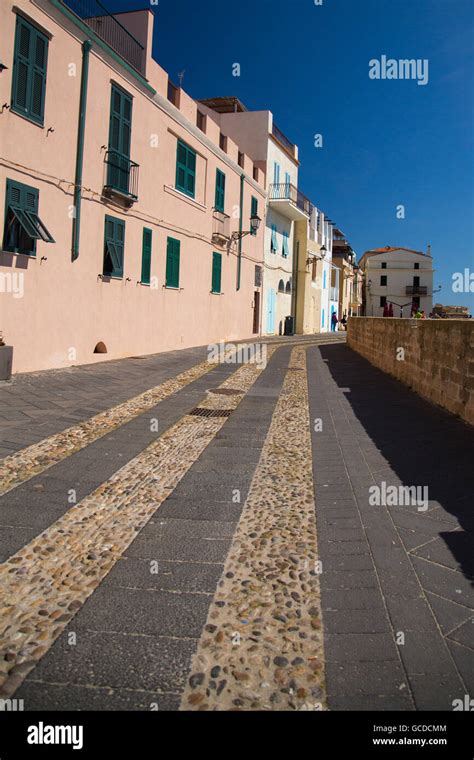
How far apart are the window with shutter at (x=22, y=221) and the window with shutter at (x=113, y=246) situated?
8.05 ft

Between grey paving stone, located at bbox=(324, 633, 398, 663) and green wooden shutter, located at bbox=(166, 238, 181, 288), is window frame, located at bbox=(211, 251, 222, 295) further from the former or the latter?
grey paving stone, located at bbox=(324, 633, 398, 663)

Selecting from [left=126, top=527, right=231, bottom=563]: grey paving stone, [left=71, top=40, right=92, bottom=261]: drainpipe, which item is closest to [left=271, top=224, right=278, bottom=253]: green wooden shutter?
[left=71, top=40, right=92, bottom=261]: drainpipe

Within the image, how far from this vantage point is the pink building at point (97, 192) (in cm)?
1026

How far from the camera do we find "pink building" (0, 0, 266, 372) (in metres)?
10.3

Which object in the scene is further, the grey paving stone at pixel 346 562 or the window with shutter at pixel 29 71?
the window with shutter at pixel 29 71

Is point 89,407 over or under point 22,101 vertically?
under

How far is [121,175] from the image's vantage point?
13578mm

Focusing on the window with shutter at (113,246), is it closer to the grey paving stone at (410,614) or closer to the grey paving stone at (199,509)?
the grey paving stone at (199,509)

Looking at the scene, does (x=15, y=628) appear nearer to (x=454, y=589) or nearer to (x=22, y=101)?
(x=454, y=589)

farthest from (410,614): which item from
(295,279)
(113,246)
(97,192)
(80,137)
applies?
(295,279)

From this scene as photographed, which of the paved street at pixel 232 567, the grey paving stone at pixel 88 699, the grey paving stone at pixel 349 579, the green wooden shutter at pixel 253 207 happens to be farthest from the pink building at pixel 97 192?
the grey paving stone at pixel 88 699

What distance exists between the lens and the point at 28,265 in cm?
1065
